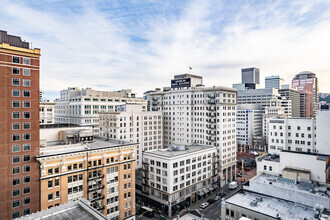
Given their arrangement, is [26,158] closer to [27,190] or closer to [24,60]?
[27,190]

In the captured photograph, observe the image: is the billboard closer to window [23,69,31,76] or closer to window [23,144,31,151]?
window [23,69,31,76]

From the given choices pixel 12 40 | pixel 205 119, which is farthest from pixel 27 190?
pixel 205 119

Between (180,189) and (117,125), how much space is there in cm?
4132

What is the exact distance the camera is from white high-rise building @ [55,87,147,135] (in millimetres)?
127375

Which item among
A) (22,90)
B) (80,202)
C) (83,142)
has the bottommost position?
(80,202)

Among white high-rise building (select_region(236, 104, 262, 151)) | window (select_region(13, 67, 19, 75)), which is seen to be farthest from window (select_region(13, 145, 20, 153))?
white high-rise building (select_region(236, 104, 262, 151))

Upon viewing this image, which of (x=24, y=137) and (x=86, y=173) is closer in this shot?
(x=24, y=137)

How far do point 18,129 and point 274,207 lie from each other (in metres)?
66.2

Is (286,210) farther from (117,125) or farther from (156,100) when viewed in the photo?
(156,100)

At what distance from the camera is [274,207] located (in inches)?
2135

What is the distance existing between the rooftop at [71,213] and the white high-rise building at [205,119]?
7534 cm

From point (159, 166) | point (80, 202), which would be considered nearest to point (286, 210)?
point (159, 166)

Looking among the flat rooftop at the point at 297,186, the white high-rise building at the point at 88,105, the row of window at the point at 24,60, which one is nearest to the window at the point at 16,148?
the row of window at the point at 24,60

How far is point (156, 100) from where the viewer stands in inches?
5207
